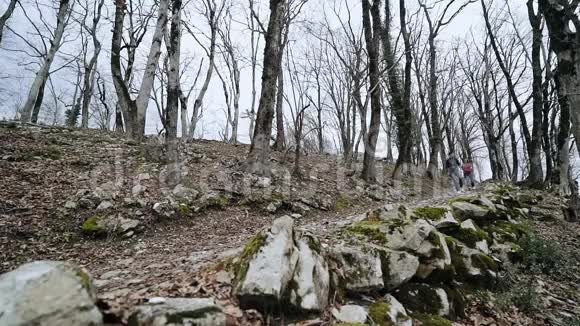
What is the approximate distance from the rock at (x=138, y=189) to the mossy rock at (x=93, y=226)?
96 cm

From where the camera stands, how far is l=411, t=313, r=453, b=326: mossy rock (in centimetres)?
294

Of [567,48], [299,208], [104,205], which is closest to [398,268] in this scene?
[299,208]

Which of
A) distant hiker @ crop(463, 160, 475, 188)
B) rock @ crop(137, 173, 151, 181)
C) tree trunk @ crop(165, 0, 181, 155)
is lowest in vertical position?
rock @ crop(137, 173, 151, 181)

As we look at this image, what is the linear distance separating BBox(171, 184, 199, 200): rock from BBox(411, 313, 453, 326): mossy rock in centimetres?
418

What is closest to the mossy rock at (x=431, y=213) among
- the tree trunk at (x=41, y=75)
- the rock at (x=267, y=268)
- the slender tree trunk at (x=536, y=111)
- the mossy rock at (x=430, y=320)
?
the mossy rock at (x=430, y=320)

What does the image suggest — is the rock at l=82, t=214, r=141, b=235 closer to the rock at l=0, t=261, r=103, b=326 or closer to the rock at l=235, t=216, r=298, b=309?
the rock at l=235, t=216, r=298, b=309

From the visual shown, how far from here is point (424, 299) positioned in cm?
331

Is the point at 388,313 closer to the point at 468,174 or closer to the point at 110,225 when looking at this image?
the point at 110,225

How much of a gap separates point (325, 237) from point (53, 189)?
4579mm

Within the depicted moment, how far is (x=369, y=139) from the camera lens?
948 centimetres

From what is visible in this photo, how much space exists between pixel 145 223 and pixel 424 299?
403 centimetres

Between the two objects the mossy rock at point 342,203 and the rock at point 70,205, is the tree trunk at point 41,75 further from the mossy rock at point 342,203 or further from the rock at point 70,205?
the mossy rock at point 342,203

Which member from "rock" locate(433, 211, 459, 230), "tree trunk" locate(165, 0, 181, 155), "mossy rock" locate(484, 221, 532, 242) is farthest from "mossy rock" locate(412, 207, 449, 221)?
"tree trunk" locate(165, 0, 181, 155)

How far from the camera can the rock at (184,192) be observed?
Result: 569cm
